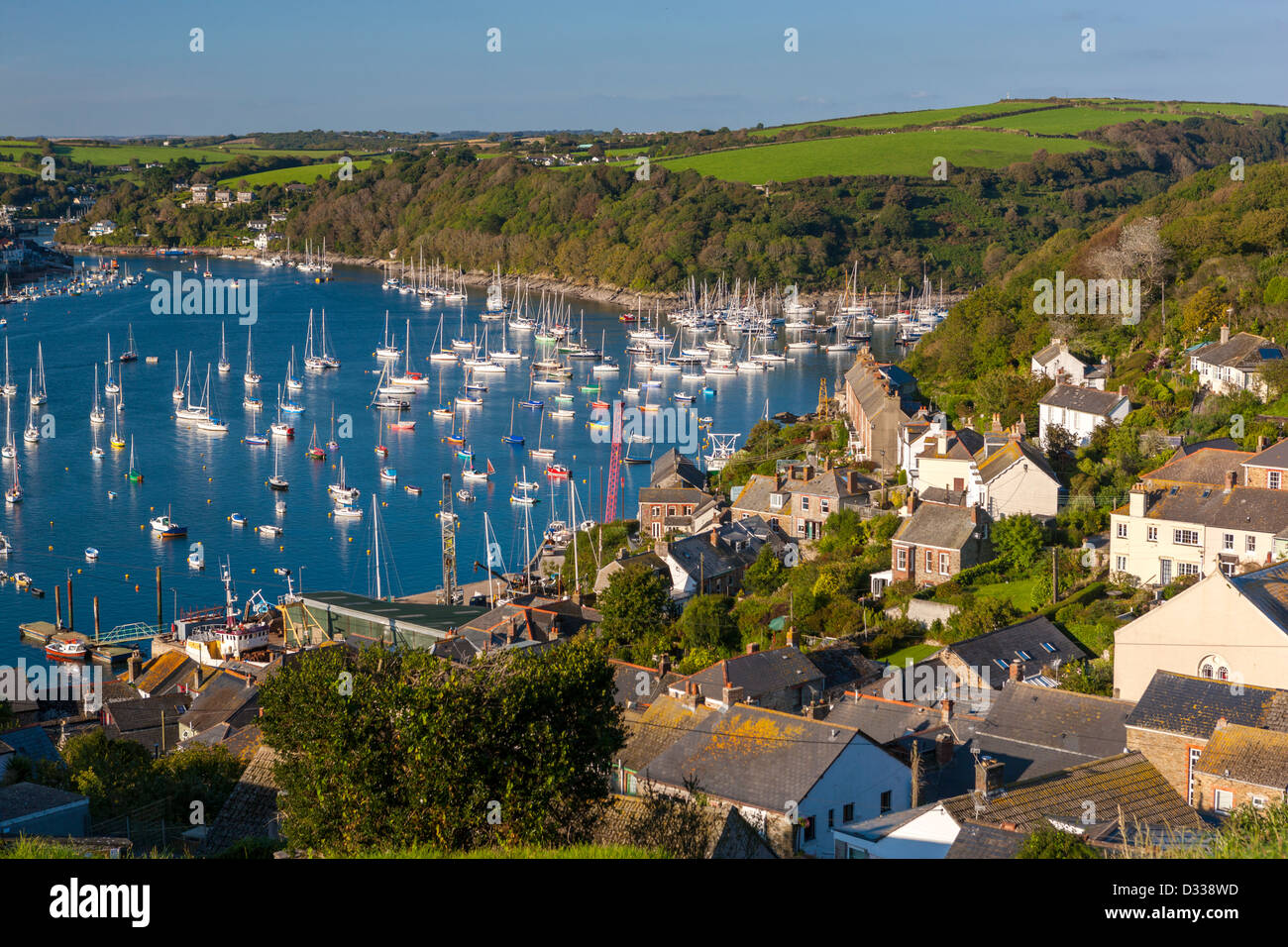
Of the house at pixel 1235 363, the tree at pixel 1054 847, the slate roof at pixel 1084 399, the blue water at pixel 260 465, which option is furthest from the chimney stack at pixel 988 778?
the blue water at pixel 260 465

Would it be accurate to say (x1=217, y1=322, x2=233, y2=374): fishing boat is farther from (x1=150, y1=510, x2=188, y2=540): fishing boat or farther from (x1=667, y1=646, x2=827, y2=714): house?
(x1=667, y1=646, x2=827, y2=714): house

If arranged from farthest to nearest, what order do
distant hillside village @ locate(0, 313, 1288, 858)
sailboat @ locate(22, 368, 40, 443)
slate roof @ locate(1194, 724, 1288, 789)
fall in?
sailboat @ locate(22, 368, 40, 443)
distant hillside village @ locate(0, 313, 1288, 858)
slate roof @ locate(1194, 724, 1288, 789)

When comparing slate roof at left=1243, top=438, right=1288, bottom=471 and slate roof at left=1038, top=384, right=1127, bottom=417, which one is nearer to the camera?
slate roof at left=1243, top=438, right=1288, bottom=471

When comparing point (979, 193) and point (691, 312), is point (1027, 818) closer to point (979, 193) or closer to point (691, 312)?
point (691, 312)


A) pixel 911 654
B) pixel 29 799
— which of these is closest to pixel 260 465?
pixel 911 654

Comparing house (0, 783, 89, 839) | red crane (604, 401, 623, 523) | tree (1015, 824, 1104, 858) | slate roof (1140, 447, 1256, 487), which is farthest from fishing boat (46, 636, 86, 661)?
tree (1015, 824, 1104, 858)

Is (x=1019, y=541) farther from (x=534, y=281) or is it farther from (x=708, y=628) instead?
(x=534, y=281)

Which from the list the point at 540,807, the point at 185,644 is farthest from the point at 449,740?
the point at 185,644
